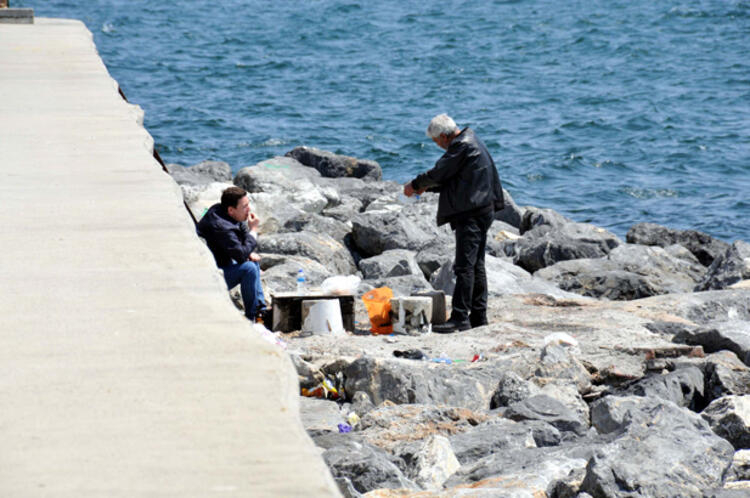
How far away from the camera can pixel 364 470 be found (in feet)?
14.9

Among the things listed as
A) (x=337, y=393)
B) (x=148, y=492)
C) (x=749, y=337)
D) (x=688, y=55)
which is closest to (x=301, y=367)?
(x=337, y=393)

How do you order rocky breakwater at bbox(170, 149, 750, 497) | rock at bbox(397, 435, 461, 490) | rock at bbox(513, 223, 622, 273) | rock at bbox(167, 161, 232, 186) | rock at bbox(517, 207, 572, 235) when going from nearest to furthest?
rocky breakwater at bbox(170, 149, 750, 497) → rock at bbox(397, 435, 461, 490) → rock at bbox(513, 223, 622, 273) → rock at bbox(517, 207, 572, 235) → rock at bbox(167, 161, 232, 186)

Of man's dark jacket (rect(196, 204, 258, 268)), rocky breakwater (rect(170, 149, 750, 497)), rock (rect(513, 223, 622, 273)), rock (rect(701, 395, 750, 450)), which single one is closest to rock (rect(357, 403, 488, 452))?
rocky breakwater (rect(170, 149, 750, 497))

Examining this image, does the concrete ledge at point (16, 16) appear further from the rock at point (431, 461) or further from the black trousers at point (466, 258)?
the rock at point (431, 461)

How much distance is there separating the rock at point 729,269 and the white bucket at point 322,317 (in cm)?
514

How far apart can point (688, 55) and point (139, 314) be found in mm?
40294

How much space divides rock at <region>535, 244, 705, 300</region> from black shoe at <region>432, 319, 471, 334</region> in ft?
10.1

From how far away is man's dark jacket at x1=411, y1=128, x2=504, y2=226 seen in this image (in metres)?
8.59

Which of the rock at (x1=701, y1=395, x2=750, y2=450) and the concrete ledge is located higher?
the concrete ledge

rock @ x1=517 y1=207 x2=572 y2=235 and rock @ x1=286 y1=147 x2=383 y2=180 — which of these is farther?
rock @ x1=286 y1=147 x2=383 y2=180

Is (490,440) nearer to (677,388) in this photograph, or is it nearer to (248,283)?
(677,388)

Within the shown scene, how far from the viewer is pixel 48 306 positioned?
3.87 m

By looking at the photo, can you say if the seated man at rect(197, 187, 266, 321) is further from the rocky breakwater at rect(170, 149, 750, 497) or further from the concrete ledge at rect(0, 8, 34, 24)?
the concrete ledge at rect(0, 8, 34, 24)

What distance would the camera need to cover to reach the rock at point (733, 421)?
5.71m
